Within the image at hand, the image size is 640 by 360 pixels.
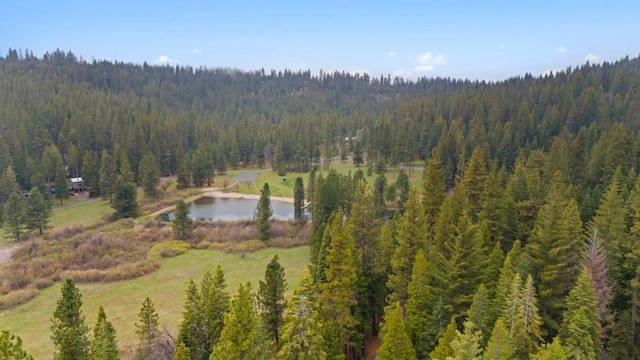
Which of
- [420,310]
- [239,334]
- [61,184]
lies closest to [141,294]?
[239,334]

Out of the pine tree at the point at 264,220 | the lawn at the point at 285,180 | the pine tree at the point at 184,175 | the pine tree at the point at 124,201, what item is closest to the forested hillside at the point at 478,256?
the pine tree at the point at 264,220

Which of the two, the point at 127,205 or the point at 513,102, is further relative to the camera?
the point at 513,102

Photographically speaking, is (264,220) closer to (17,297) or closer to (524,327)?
(17,297)

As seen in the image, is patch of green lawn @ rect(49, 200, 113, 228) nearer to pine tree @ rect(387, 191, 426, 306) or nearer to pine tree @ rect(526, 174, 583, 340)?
pine tree @ rect(387, 191, 426, 306)

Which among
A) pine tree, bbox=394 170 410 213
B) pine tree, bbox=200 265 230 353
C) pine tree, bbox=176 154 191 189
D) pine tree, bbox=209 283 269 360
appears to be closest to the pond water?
pine tree, bbox=176 154 191 189

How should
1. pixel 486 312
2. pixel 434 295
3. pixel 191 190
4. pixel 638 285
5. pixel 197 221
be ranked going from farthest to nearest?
pixel 191 190, pixel 197 221, pixel 434 295, pixel 638 285, pixel 486 312

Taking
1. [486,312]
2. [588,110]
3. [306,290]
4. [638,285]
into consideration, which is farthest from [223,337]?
[588,110]

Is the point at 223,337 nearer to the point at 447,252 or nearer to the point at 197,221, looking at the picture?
the point at 447,252

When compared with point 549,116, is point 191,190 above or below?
below
